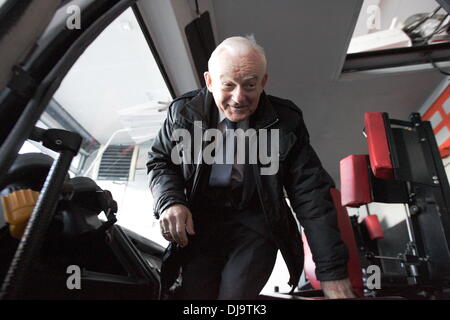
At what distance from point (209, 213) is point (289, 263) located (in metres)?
0.30

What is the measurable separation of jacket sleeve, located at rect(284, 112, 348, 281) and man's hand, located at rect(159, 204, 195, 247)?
0.35m

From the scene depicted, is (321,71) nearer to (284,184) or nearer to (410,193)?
(410,193)

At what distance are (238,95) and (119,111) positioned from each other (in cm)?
148

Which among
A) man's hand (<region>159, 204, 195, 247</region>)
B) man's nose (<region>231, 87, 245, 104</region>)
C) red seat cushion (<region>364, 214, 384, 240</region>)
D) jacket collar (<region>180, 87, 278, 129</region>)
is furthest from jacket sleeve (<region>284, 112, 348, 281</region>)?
red seat cushion (<region>364, 214, 384, 240</region>)

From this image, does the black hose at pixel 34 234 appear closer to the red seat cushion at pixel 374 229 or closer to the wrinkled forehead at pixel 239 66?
the wrinkled forehead at pixel 239 66

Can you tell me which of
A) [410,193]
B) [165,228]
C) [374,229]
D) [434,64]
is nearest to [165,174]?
[165,228]

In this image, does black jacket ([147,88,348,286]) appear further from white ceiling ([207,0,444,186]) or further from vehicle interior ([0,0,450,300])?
white ceiling ([207,0,444,186])

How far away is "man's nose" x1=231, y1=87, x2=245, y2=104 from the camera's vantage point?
2.70 feet

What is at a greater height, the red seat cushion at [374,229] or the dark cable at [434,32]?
the dark cable at [434,32]

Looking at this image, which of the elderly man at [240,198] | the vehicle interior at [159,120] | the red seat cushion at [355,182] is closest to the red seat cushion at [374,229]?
the vehicle interior at [159,120]

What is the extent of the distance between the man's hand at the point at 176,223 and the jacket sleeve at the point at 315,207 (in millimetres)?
350

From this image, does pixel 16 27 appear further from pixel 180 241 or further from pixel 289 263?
pixel 289 263

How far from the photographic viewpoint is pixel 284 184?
0.93 m

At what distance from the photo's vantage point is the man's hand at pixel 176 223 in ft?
2.34
